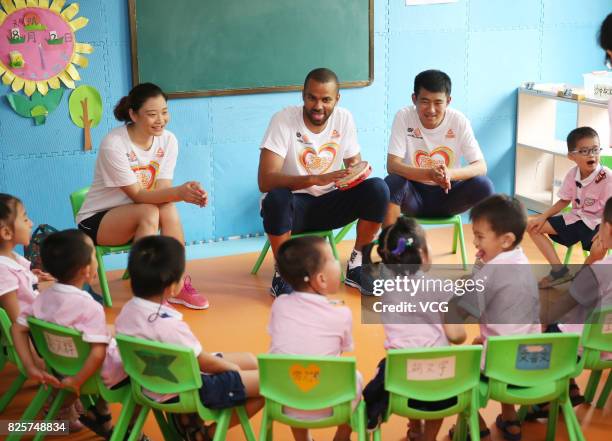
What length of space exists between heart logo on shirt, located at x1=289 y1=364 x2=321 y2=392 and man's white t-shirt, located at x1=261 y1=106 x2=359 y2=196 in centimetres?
219

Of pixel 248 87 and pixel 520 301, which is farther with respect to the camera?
pixel 248 87

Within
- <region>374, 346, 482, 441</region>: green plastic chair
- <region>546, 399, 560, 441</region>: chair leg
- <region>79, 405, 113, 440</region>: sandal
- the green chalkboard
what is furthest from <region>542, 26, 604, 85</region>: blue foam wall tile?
<region>79, 405, 113, 440</region>: sandal

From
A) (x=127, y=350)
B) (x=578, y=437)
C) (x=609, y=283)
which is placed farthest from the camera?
(x=609, y=283)

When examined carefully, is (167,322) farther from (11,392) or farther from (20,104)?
(20,104)

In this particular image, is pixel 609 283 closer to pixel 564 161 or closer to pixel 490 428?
pixel 490 428

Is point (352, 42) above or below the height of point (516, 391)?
above

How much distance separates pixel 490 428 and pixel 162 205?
2.05m

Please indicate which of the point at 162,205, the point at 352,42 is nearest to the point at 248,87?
the point at 352,42

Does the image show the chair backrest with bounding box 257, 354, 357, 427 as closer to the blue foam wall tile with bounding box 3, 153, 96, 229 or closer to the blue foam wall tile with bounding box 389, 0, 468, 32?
the blue foam wall tile with bounding box 3, 153, 96, 229

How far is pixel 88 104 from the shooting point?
16.1ft

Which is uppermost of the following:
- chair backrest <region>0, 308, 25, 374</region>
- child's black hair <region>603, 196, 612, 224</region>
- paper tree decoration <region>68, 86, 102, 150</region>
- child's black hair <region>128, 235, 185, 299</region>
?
paper tree decoration <region>68, 86, 102, 150</region>

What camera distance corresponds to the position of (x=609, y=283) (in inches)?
116

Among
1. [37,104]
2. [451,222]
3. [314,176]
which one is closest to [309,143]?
[314,176]

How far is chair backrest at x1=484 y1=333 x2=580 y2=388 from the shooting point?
8.18 feet
